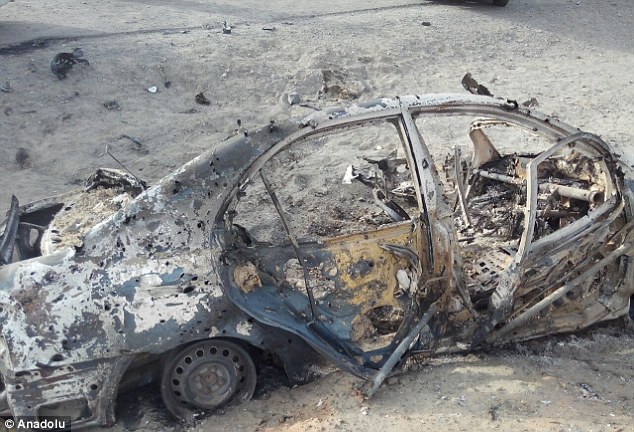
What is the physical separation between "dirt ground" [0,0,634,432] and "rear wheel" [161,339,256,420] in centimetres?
A: 11

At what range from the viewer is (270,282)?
441 centimetres

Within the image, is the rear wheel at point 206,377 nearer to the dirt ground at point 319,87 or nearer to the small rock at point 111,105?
the dirt ground at point 319,87

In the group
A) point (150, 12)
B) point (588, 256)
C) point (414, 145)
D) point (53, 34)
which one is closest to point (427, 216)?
point (414, 145)

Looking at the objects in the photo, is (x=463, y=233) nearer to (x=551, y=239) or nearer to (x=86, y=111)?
(x=551, y=239)

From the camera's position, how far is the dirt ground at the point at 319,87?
4.40 meters

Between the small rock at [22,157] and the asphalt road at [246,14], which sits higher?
the asphalt road at [246,14]

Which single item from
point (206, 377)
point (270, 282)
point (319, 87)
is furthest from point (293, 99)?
point (206, 377)

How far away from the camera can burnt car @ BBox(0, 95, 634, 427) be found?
4066 mm

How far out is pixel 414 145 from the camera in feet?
14.7

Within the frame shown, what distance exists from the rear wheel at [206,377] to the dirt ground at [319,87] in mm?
108

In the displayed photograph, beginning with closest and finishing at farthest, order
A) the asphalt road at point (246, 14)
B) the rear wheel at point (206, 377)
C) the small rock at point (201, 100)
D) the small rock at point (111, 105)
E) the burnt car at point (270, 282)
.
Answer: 1. the burnt car at point (270, 282)
2. the rear wheel at point (206, 377)
3. the small rock at point (111, 105)
4. the small rock at point (201, 100)
5. the asphalt road at point (246, 14)

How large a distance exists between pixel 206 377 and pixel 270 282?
2.27ft

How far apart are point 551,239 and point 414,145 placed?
1.15m

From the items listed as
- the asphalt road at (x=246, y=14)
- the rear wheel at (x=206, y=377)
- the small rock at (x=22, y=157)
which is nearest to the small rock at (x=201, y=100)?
the small rock at (x=22, y=157)
